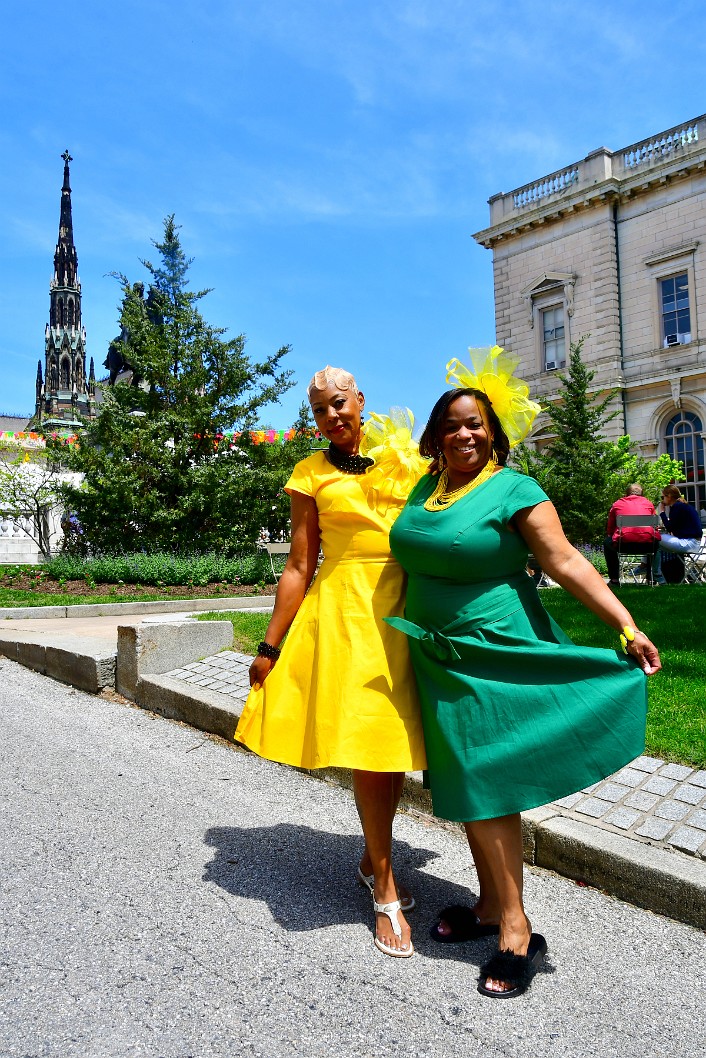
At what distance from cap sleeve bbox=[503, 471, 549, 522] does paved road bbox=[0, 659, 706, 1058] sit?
60.6 inches

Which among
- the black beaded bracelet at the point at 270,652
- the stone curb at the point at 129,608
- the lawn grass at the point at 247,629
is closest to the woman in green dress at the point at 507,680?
the black beaded bracelet at the point at 270,652

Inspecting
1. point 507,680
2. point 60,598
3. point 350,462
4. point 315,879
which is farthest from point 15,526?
point 507,680

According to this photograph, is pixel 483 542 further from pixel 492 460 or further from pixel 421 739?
pixel 421 739

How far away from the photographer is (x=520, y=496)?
2.46 m

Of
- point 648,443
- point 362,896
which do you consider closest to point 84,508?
point 362,896

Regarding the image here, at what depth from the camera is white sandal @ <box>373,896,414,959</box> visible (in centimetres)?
264

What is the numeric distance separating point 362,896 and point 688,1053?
136 centimetres

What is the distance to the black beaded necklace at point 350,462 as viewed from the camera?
115 inches

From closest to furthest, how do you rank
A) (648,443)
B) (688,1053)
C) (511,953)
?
(688,1053) < (511,953) < (648,443)

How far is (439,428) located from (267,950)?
76.9 inches

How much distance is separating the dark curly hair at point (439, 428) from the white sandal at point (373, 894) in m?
1.66

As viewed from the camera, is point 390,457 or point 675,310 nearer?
point 390,457

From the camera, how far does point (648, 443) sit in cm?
2780

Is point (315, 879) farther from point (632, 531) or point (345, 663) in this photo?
point (632, 531)
